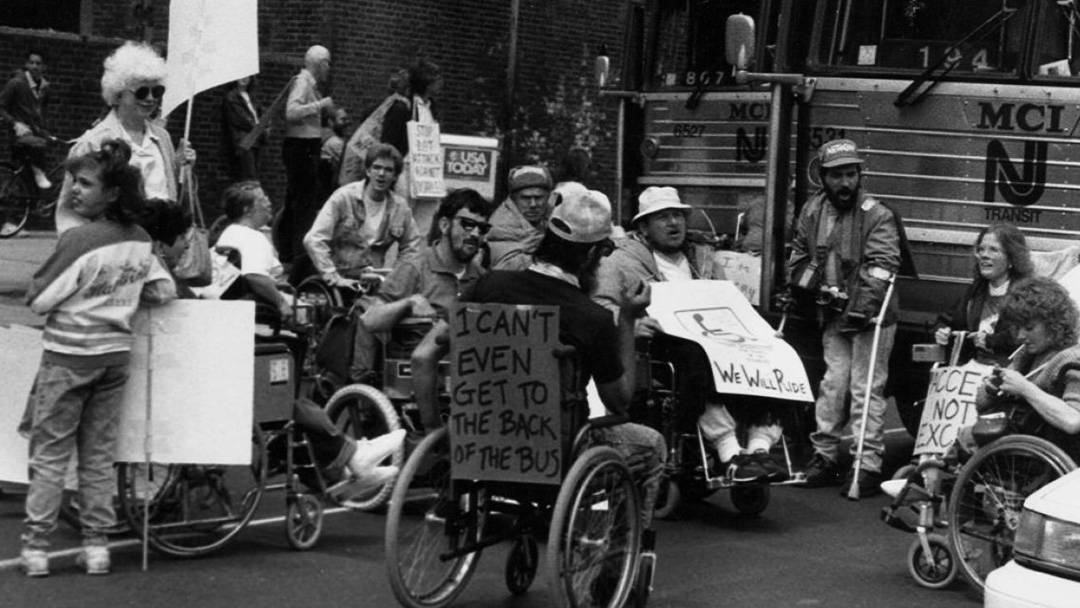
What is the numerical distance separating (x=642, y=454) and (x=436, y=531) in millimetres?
868

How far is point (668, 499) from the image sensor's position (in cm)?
1005

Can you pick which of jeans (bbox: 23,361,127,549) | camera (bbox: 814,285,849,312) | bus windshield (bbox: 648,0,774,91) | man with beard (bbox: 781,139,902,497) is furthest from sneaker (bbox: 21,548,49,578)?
bus windshield (bbox: 648,0,774,91)

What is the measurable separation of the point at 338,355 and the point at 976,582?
3715 mm

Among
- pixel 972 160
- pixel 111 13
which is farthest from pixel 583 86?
pixel 972 160

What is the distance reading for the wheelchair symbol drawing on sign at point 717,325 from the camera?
9.98 meters

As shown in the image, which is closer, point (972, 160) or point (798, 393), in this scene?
point (798, 393)

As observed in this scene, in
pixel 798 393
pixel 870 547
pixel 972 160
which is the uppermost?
pixel 972 160

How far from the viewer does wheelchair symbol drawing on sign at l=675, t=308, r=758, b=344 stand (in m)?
9.98

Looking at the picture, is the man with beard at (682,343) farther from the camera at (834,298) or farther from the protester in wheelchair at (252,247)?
the protester in wheelchair at (252,247)

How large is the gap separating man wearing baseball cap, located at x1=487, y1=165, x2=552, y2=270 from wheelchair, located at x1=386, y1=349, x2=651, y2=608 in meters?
3.22

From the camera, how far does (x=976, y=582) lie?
27.0ft

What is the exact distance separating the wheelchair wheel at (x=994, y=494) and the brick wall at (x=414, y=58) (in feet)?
42.7

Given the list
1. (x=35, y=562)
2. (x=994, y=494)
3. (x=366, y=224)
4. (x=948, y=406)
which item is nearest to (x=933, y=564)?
(x=994, y=494)

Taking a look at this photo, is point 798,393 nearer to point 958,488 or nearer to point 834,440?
point 834,440
